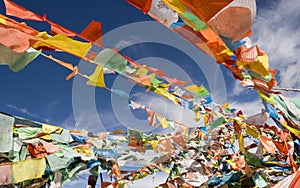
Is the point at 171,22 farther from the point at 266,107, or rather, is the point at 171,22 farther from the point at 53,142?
the point at 53,142

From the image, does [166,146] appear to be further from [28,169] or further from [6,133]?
[6,133]

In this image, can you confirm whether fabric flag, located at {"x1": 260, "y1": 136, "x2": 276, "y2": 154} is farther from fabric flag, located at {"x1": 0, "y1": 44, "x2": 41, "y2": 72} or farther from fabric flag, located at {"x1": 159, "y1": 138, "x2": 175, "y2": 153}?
fabric flag, located at {"x1": 0, "y1": 44, "x2": 41, "y2": 72}

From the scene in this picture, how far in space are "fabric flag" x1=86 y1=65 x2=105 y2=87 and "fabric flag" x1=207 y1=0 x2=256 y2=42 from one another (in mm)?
1017

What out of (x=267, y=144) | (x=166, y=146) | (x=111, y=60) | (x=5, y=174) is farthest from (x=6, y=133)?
(x=267, y=144)

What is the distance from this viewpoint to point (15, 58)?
4.08 feet

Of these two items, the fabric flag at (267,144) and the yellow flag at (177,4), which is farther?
the fabric flag at (267,144)

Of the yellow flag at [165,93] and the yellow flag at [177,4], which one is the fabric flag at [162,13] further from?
the yellow flag at [165,93]

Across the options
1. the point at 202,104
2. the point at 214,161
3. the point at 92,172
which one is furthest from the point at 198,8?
the point at 214,161

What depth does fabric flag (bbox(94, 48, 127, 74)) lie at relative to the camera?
137 centimetres

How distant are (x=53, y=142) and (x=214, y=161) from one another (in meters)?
1.60

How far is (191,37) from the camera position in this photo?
41.3 inches

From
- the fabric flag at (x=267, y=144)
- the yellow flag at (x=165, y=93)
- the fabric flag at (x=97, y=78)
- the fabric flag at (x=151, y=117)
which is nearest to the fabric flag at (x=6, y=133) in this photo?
the fabric flag at (x=97, y=78)

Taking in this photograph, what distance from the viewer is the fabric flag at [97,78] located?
5.45 ft

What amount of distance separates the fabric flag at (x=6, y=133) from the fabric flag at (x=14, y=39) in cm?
52
